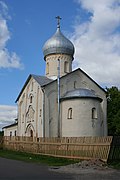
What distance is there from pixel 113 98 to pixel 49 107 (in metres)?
17.4

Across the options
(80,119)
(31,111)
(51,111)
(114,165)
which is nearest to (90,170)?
(114,165)

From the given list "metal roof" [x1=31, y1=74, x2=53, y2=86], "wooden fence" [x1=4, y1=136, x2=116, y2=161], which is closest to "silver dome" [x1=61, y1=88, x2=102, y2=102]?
"metal roof" [x1=31, y1=74, x2=53, y2=86]

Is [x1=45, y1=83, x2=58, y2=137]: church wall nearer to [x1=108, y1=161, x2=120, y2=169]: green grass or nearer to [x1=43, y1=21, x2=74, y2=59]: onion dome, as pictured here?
[x1=43, y1=21, x2=74, y2=59]: onion dome

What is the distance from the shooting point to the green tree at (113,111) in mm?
45062

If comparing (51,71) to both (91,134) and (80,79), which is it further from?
(91,134)

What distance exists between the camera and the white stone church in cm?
3244

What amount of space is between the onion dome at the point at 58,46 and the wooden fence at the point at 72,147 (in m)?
13.1

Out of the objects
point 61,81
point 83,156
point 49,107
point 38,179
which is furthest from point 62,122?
point 38,179

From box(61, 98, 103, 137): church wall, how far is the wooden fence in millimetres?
5264

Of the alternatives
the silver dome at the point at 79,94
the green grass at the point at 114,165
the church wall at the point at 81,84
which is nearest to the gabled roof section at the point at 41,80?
the church wall at the point at 81,84

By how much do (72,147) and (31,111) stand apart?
15970 millimetres

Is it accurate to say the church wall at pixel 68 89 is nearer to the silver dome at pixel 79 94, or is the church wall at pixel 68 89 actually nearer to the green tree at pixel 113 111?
the silver dome at pixel 79 94

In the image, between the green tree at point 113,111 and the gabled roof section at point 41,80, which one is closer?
the gabled roof section at point 41,80

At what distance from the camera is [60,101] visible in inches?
1346
